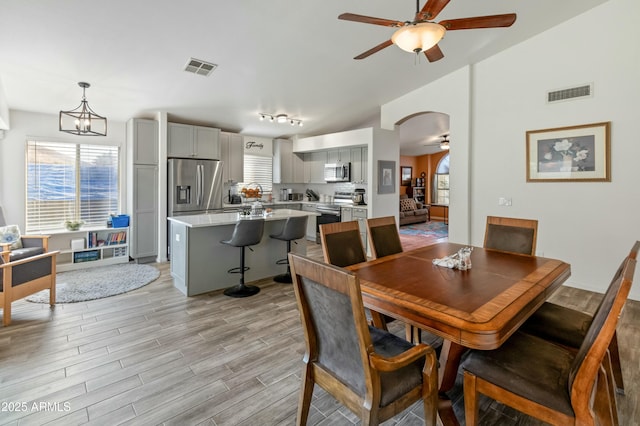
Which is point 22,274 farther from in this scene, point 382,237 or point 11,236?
point 382,237

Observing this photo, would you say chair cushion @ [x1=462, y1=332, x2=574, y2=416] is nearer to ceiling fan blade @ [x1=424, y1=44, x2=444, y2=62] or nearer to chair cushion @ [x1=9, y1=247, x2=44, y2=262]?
ceiling fan blade @ [x1=424, y1=44, x2=444, y2=62]

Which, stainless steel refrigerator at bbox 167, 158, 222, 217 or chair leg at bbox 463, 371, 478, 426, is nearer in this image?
chair leg at bbox 463, 371, 478, 426

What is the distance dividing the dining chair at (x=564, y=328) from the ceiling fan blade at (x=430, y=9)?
1.87m

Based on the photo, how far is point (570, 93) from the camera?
399cm

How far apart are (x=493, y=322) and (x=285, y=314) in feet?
7.52

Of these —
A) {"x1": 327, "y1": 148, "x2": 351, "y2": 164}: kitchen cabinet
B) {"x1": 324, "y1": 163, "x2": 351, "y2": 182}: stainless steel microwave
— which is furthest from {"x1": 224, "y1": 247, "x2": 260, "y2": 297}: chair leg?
{"x1": 327, "y1": 148, "x2": 351, "y2": 164}: kitchen cabinet

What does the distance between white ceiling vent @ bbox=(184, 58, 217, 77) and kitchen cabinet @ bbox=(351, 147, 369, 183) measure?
356 centimetres

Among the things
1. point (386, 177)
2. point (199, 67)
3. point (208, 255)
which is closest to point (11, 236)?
point (208, 255)

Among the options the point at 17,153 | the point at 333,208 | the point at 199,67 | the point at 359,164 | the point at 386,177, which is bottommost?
the point at 333,208

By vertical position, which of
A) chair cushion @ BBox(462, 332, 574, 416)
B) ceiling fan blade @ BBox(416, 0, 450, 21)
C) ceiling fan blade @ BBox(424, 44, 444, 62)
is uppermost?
ceiling fan blade @ BBox(424, 44, 444, 62)

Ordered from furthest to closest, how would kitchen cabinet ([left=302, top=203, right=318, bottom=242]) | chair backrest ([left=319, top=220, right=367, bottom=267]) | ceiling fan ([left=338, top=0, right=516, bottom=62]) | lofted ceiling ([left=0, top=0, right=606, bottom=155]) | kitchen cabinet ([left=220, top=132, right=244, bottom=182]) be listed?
kitchen cabinet ([left=302, top=203, right=318, bottom=242]), kitchen cabinet ([left=220, top=132, right=244, bottom=182]), lofted ceiling ([left=0, top=0, right=606, bottom=155]), chair backrest ([left=319, top=220, right=367, bottom=267]), ceiling fan ([left=338, top=0, right=516, bottom=62])

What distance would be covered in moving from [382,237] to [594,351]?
1770 millimetres

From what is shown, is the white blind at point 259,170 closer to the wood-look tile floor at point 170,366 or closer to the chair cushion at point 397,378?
the wood-look tile floor at point 170,366

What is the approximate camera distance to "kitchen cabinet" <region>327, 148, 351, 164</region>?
6.97m
